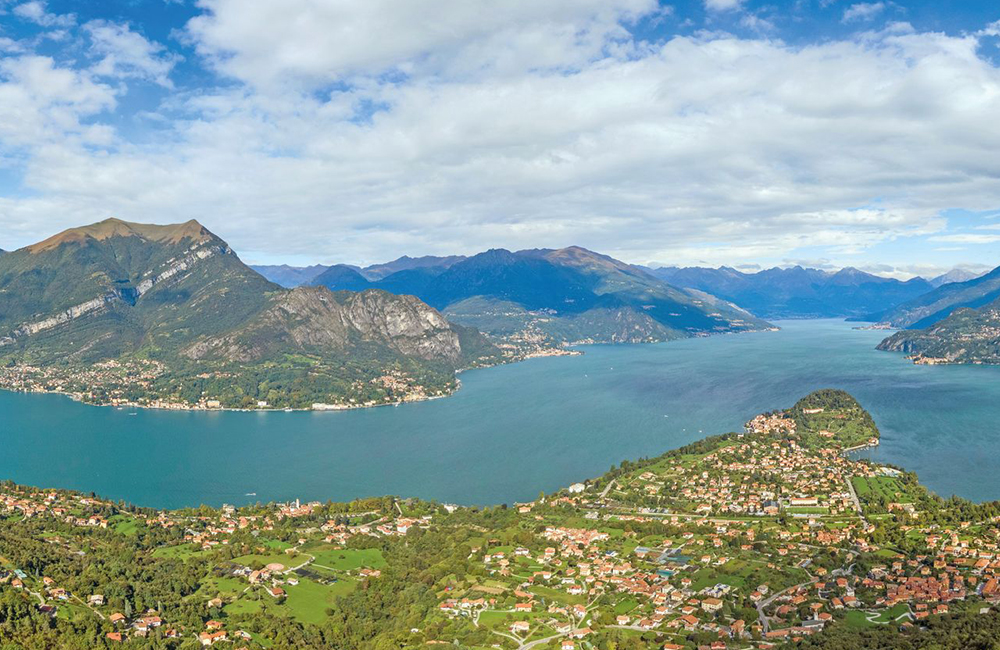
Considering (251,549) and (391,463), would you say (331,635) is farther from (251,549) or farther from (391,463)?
(391,463)

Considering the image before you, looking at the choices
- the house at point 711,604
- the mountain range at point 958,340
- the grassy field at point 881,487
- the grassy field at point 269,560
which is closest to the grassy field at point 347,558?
the grassy field at point 269,560

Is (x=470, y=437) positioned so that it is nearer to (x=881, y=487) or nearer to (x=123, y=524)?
(x=123, y=524)

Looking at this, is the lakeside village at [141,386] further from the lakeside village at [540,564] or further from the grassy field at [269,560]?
the grassy field at [269,560]

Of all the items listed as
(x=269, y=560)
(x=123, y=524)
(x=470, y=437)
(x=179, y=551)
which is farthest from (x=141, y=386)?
(x=269, y=560)

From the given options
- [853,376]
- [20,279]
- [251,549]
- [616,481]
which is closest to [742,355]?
[853,376]

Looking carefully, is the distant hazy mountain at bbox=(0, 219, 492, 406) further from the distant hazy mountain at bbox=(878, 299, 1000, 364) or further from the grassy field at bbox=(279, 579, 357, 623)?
the distant hazy mountain at bbox=(878, 299, 1000, 364)

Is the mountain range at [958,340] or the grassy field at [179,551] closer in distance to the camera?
the grassy field at [179,551]
